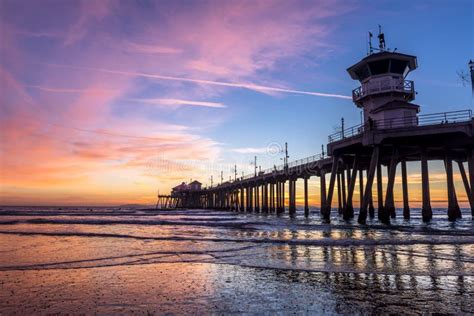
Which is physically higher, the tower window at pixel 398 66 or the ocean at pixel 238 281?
the tower window at pixel 398 66

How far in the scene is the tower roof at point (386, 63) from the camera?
34.7 m

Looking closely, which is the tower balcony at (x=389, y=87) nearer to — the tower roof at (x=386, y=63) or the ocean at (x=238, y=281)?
the tower roof at (x=386, y=63)

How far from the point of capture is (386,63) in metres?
35.0

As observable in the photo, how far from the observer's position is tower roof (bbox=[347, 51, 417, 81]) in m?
34.7

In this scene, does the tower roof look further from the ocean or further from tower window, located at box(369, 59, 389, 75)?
the ocean

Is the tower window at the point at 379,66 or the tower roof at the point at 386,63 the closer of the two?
the tower roof at the point at 386,63

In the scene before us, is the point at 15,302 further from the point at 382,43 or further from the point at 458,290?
the point at 382,43

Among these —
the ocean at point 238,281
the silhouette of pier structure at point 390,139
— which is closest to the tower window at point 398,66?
the silhouette of pier structure at point 390,139

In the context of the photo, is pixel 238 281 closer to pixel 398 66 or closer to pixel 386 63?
pixel 386 63

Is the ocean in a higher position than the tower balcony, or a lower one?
lower

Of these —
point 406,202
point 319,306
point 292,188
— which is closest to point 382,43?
point 406,202

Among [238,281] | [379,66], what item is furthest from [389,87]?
[238,281]

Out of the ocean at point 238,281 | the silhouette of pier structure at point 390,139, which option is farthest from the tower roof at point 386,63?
the ocean at point 238,281

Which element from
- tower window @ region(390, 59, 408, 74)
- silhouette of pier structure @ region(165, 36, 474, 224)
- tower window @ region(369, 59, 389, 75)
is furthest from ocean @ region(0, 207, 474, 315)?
tower window @ region(390, 59, 408, 74)
